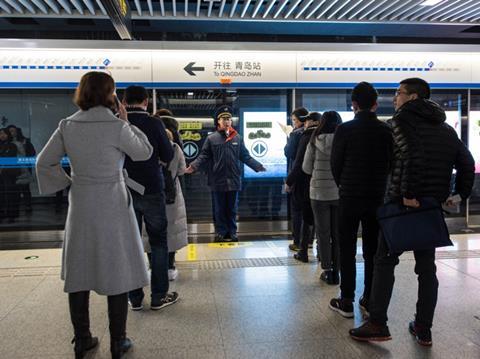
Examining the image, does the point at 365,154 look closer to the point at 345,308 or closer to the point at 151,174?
the point at 345,308

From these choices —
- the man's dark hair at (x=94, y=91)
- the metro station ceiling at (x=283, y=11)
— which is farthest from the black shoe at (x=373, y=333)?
the metro station ceiling at (x=283, y=11)

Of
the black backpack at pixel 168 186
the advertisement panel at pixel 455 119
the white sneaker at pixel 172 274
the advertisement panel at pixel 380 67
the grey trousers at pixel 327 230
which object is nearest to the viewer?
the black backpack at pixel 168 186

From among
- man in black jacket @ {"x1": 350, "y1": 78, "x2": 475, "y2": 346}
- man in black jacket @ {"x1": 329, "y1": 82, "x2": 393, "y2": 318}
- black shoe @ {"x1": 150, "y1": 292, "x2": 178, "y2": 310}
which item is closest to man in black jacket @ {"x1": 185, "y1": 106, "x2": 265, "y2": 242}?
black shoe @ {"x1": 150, "y1": 292, "x2": 178, "y2": 310}

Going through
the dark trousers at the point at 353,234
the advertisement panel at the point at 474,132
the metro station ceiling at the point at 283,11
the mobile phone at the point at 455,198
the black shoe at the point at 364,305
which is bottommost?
the black shoe at the point at 364,305

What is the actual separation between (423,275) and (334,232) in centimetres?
133

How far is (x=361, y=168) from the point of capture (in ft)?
10.1

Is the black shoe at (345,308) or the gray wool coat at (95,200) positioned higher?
the gray wool coat at (95,200)

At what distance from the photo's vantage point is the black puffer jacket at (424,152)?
2.66m

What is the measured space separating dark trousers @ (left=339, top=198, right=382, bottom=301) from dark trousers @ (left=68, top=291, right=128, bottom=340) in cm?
155

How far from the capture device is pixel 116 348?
2.55 metres

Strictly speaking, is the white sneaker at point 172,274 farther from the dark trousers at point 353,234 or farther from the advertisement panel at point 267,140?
the advertisement panel at point 267,140

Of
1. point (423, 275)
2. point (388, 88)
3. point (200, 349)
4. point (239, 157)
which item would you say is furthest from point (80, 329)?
point (388, 88)

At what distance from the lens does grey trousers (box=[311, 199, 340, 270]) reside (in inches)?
159

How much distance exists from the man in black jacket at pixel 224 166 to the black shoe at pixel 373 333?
3169mm
